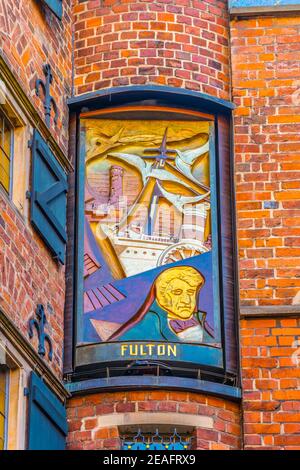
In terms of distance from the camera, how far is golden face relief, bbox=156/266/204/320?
15.5 metres

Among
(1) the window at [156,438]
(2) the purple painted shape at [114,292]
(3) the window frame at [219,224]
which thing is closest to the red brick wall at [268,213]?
(3) the window frame at [219,224]

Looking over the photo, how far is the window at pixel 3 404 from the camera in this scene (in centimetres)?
1372

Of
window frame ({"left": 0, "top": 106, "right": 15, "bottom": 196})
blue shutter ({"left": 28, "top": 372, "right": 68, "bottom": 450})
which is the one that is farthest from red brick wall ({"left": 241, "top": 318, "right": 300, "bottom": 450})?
window frame ({"left": 0, "top": 106, "right": 15, "bottom": 196})

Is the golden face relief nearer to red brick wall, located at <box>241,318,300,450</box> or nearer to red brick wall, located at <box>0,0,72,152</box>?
red brick wall, located at <box>241,318,300,450</box>

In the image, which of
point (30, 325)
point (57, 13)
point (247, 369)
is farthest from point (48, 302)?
point (57, 13)

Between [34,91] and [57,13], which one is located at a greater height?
[57,13]

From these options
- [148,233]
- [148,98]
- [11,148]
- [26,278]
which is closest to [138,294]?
[148,233]

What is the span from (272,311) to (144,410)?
4.95 feet

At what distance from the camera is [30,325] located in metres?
14.5

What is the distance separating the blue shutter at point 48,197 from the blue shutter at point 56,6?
1454 millimetres

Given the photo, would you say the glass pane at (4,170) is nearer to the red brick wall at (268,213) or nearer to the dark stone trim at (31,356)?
the dark stone trim at (31,356)

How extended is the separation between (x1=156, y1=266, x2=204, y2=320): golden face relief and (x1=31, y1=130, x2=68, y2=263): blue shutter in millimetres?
948

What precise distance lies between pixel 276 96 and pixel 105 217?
6.76 ft
